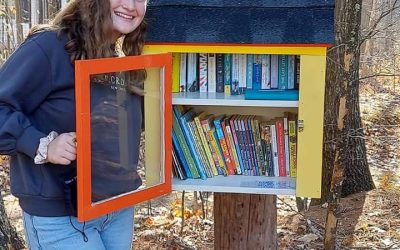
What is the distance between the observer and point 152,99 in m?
2.15

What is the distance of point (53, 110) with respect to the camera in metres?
1.84

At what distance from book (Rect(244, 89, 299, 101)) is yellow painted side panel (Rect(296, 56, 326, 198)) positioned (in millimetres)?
65

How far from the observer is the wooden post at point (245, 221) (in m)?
2.68

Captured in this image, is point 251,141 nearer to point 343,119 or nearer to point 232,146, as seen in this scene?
point 232,146

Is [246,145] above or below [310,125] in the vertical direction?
below

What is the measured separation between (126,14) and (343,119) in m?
1.69

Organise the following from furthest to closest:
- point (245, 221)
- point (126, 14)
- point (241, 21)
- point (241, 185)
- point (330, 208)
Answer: point (330, 208), point (245, 221), point (241, 185), point (241, 21), point (126, 14)

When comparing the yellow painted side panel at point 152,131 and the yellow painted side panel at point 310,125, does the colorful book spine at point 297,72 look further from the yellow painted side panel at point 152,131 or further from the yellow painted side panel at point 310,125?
the yellow painted side panel at point 152,131

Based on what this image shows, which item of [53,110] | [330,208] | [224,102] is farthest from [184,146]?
[330,208]

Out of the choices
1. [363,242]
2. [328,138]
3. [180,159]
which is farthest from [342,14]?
[180,159]

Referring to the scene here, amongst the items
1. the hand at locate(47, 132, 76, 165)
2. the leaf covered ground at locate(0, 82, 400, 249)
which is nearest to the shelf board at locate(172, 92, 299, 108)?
the hand at locate(47, 132, 76, 165)

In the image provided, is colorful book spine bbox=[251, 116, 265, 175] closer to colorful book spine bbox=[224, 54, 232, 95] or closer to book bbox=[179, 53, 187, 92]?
colorful book spine bbox=[224, 54, 232, 95]

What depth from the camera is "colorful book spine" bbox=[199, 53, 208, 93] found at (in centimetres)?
234

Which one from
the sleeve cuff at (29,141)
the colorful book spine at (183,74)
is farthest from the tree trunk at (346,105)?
the sleeve cuff at (29,141)
